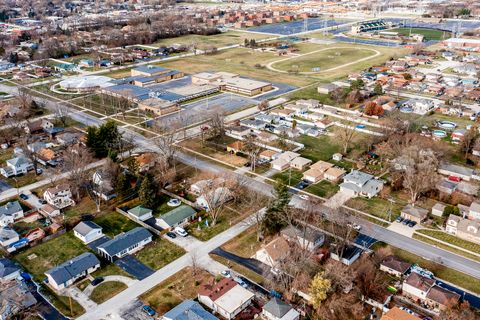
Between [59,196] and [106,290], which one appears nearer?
[106,290]

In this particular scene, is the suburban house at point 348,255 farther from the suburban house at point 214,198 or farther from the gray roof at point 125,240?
the gray roof at point 125,240

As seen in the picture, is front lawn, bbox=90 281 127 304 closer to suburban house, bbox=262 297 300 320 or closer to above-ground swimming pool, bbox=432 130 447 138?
suburban house, bbox=262 297 300 320

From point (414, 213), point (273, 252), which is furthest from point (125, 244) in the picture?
point (414, 213)

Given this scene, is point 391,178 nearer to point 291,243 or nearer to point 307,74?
point 291,243

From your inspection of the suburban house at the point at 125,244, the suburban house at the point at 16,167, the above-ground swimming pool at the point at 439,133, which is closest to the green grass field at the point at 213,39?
the above-ground swimming pool at the point at 439,133

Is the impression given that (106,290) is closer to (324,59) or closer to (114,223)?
(114,223)

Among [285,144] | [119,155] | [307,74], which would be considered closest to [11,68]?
[119,155]
